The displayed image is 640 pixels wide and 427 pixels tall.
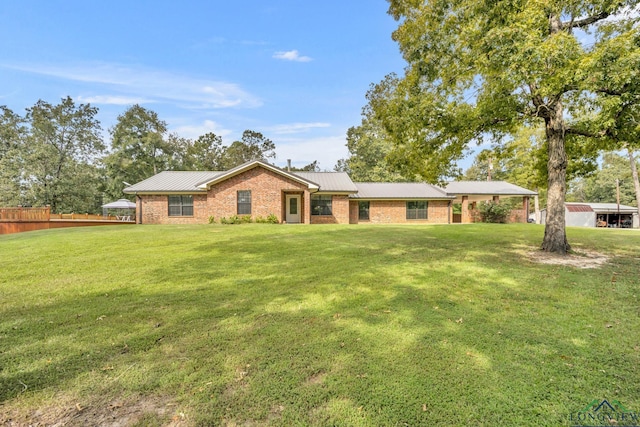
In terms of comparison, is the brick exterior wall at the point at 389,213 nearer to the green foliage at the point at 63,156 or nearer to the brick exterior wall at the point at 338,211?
the brick exterior wall at the point at 338,211

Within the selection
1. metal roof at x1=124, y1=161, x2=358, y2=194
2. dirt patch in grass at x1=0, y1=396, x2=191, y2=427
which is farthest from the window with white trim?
dirt patch in grass at x1=0, y1=396, x2=191, y2=427

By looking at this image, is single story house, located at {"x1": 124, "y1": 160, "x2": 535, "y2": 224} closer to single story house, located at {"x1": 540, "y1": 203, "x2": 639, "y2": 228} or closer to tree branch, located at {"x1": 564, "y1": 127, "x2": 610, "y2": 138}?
tree branch, located at {"x1": 564, "y1": 127, "x2": 610, "y2": 138}

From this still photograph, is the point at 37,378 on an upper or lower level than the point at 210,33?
lower

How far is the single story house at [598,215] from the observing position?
34.0 metres

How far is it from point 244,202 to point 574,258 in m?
17.4

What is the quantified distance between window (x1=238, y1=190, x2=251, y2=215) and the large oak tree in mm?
12487

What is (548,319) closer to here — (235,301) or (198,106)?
(235,301)

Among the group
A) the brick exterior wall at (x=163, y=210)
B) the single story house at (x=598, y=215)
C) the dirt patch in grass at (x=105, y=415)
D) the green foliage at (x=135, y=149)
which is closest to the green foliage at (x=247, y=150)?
the green foliage at (x=135, y=149)

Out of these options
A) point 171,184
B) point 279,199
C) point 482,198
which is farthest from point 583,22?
point 171,184

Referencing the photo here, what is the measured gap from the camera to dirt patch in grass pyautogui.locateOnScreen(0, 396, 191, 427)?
2.05 m

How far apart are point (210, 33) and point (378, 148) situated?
25137mm

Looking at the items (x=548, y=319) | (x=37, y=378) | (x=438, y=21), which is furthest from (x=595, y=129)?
(x=37, y=378)

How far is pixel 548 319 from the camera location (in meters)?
3.84

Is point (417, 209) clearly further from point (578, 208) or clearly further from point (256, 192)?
point (578, 208)
